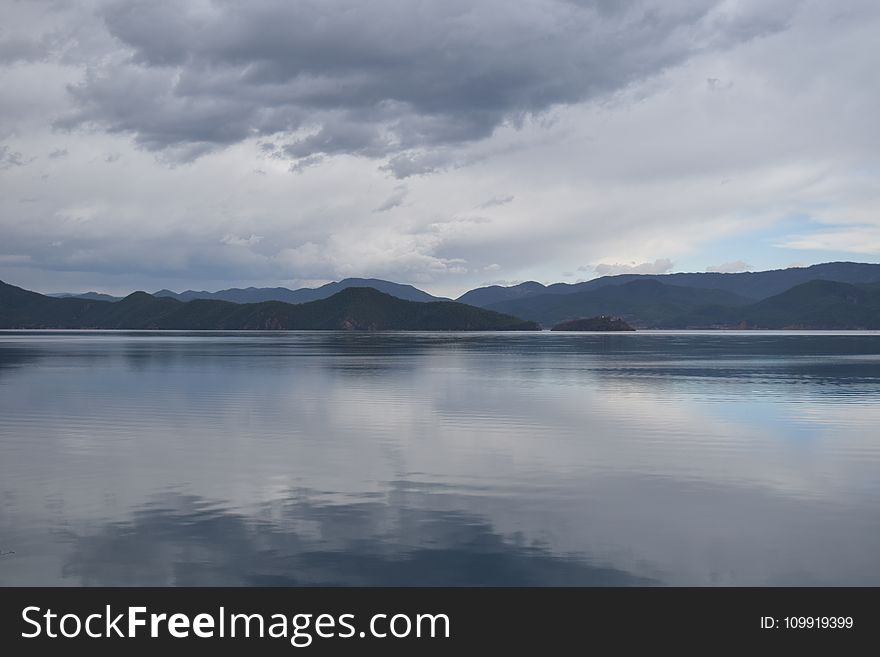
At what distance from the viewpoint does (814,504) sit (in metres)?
29.2

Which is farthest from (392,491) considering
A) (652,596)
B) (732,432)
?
(732,432)

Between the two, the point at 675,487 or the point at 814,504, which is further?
the point at 675,487

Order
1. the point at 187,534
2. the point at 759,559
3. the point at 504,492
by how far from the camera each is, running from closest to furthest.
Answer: the point at 759,559
the point at 187,534
the point at 504,492

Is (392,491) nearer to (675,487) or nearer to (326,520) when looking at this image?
(326,520)

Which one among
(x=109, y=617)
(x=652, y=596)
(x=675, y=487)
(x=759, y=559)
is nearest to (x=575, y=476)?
(x=675, y=487)

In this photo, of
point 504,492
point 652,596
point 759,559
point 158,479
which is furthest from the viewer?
point 158,479

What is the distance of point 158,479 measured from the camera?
33.8 m

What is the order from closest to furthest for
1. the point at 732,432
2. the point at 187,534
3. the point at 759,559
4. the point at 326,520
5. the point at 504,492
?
the point at 759,559, the point at 187,534, the point at 326,520, the point at 504,492, the point at 732,432

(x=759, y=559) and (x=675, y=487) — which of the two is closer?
(x=759, y=559)

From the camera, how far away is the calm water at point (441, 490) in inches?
844

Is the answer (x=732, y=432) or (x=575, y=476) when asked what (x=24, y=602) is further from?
(x=732, y=432)

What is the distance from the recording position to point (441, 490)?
31.8 meters

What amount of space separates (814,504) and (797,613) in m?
12.3

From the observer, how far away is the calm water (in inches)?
844
